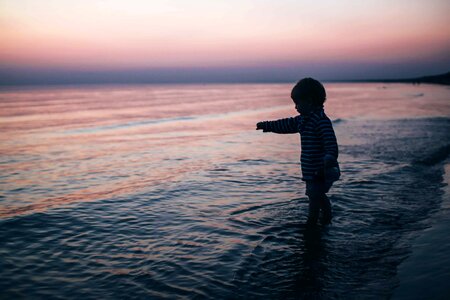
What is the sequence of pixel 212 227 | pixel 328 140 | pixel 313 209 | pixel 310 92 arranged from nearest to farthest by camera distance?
pixel 328 140 → pixel 310 92 → pixel 313 209 → pixel 212 227

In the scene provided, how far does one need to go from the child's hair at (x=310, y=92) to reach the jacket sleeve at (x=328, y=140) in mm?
279

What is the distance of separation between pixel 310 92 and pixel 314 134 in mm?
539

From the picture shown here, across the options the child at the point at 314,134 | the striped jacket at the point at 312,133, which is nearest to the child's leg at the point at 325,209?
the child at the point at 314,134

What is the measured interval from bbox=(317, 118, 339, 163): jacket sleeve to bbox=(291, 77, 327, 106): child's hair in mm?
279

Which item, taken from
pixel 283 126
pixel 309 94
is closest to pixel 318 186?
pixel 283 126

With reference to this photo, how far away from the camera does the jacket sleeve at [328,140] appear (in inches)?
174

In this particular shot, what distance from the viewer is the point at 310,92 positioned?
4668 millimetres

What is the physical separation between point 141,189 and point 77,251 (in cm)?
330

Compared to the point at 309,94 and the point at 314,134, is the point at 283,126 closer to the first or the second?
the point at 314,134

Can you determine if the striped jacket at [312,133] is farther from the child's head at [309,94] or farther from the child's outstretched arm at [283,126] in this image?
the child's head at [309,94]

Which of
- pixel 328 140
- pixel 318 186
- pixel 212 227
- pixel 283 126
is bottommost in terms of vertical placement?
pixel 212 227

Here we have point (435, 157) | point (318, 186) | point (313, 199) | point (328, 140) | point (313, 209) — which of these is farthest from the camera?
point (435, 157)

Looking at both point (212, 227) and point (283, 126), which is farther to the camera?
point (212, 227)

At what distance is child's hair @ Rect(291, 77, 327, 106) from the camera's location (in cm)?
464
